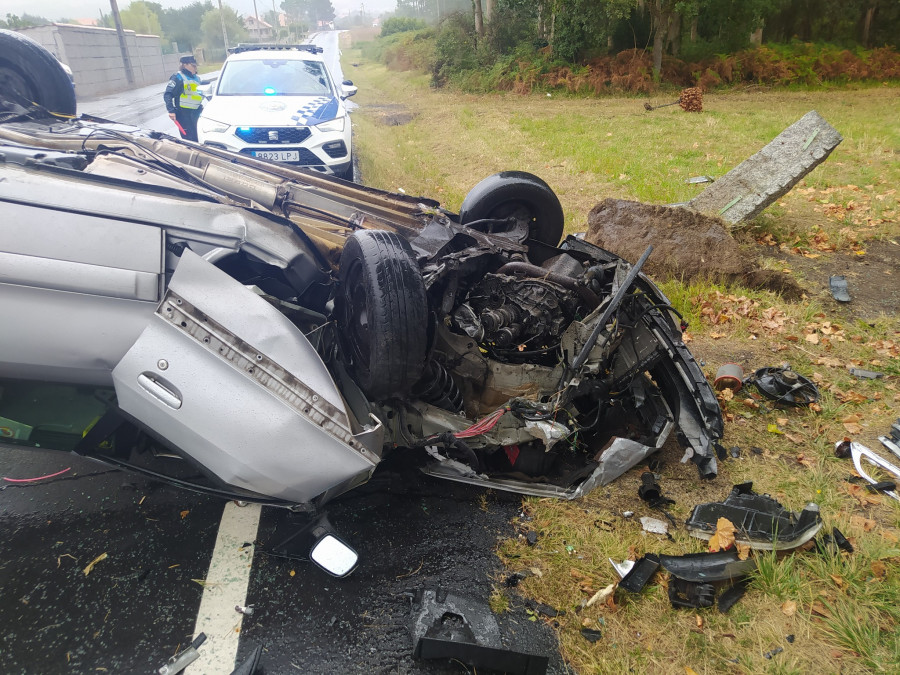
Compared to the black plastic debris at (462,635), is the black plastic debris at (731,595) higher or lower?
lower

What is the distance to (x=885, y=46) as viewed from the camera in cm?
1989

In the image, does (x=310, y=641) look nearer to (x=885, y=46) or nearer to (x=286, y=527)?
(x=286, y=527)

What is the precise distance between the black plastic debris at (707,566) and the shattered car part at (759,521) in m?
0.13

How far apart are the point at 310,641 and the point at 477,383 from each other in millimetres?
1468

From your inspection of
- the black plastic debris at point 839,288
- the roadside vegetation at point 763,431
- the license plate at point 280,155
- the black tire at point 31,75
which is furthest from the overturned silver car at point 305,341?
the black plastic debris at point 839,288

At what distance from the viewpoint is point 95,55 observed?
930 inches

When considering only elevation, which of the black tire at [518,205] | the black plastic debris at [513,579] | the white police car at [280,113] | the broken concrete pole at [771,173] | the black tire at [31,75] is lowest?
the black plastic debris at [513,579]

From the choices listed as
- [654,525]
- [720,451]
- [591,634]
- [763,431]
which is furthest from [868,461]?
[591,634]

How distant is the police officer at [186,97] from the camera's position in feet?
25.2

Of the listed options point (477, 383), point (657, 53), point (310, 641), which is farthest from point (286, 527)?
point (657, 53)

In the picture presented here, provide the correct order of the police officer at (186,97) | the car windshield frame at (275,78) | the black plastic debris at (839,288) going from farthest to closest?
1. the police officer at (186,97)
2. the car windshield frame at (275,78)
3. the black plastic debris at (839,288)

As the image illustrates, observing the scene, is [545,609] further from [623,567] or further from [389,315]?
[389,315]

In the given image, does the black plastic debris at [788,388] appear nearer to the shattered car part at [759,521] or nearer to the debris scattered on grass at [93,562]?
the shattered car part at [759,521]

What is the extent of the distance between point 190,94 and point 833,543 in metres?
8.68
